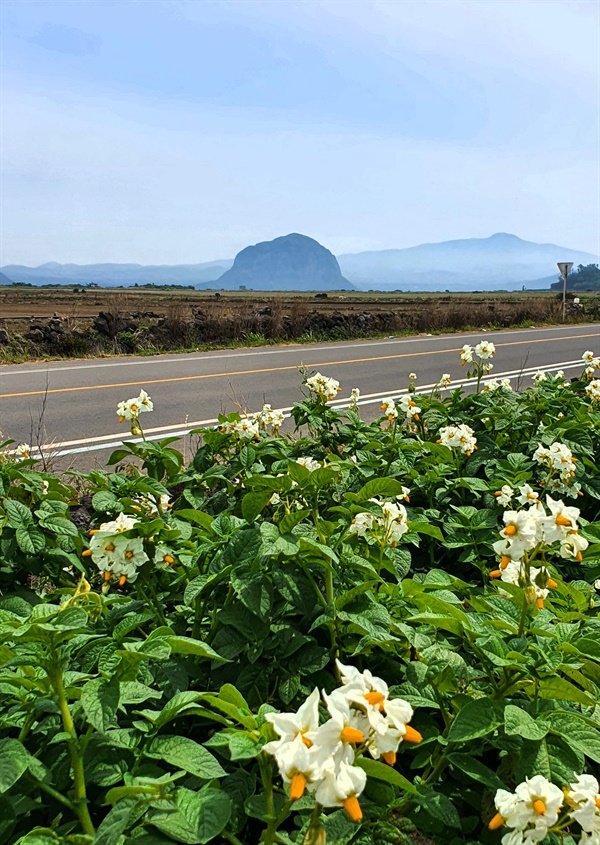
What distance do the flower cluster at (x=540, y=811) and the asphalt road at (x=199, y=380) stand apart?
391 cm

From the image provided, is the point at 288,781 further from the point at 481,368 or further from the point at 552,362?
the point at 552,362

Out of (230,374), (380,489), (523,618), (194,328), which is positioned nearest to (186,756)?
(523,618)

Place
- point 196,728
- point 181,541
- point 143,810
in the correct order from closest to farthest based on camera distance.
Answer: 1. point 143,810
2. point 196,728
3. point 181,541

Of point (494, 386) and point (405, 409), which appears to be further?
point (494, 386)

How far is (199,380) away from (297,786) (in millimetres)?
10149

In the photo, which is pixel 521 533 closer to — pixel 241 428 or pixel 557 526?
pixel 557 526

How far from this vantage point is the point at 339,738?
3.23ft

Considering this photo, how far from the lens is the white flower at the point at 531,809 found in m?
1.18

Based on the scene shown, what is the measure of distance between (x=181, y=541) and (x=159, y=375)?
9239 mm

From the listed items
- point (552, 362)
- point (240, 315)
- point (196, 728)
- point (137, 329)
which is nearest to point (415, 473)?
point (196, 728)

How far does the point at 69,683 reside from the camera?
1.54 metres

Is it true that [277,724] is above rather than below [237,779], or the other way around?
above

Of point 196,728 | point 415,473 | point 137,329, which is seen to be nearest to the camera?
point 196,728

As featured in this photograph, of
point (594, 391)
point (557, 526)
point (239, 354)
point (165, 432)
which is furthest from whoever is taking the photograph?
point (239, 354)
